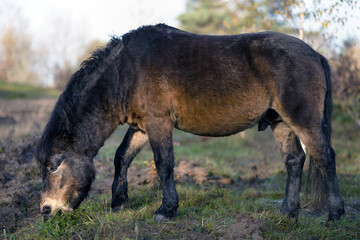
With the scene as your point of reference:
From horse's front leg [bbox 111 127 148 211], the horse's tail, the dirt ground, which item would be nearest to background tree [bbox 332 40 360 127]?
the dirt ground

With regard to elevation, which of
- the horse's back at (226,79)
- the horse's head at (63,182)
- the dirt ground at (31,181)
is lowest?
the dirt ground at (31,181)

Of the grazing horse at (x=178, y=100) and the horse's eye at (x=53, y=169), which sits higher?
the grazing horse at (x=178, y=100)

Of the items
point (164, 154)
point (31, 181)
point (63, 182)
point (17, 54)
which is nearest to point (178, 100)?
point (164, 154)

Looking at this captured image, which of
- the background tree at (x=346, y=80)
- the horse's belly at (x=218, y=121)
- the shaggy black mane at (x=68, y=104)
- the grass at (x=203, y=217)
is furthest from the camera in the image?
the background tree at (x=346, y=80)

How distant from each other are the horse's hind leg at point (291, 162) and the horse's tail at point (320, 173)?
9.8 inches

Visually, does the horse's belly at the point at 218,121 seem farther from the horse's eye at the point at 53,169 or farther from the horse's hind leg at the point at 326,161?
the horse's eye at the point at 53,169

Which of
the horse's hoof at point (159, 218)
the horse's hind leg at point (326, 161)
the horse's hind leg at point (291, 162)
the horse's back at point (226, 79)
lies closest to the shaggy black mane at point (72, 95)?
the horse's back at point (226, 79)

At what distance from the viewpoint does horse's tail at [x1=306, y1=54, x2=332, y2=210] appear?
4.45m

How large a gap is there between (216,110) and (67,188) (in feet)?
7.08

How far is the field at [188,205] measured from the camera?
12.0ft

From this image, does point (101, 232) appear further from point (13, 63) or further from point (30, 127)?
point (13, 63)

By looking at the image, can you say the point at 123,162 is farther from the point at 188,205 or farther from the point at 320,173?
the point at 320,173

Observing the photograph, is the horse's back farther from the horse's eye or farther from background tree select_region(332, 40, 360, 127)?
background tree select_region(332, 40, 360, 127)

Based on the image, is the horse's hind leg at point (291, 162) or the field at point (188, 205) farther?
the horse's hind leg at point (291, 162)
